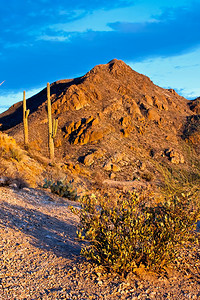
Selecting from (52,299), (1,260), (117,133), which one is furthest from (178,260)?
(117,133)

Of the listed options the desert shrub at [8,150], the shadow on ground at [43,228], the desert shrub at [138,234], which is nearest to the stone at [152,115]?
the desert shrub at [8,150]

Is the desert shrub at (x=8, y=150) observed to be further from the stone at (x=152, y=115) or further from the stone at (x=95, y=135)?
the stone at (x=152, y=115)

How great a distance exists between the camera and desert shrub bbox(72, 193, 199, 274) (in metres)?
3.55

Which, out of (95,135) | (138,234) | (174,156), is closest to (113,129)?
(95,135)

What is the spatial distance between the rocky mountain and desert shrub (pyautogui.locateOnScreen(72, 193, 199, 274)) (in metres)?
13.0

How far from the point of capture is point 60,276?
3572 millimetres

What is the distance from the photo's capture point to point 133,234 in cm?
360

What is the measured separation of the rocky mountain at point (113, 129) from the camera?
21547 millimetres

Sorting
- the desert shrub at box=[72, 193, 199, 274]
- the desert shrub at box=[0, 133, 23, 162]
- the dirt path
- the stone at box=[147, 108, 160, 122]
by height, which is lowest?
the dirt path

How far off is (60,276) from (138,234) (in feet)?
3.75

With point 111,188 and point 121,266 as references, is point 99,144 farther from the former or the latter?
point 121,266

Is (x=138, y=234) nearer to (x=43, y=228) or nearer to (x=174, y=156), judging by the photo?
(x=43, y=228)

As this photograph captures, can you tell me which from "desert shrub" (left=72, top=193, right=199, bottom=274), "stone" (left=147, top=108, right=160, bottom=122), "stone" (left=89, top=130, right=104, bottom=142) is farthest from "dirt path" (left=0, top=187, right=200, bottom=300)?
"stone" (left=147, top=108, right=160, bottom=122)

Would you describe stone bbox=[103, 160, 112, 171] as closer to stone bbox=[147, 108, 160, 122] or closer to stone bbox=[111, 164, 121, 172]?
stone bbox=[111, 164, 121, 172]
